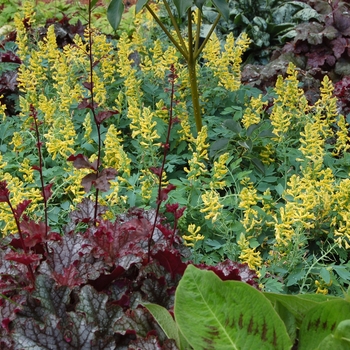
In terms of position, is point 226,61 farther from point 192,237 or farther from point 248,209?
point 192,237

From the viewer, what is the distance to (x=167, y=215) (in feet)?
8.54

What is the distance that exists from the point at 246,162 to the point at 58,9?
5.35 m

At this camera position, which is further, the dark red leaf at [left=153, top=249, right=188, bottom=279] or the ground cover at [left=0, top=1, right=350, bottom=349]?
the dark red leaf at [left=153, top=249, right=188, bottom=279]

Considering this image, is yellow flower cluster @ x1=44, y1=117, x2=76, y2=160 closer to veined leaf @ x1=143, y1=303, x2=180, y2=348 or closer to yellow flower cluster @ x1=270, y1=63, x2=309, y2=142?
yellow flower cluster @ x1=270, y1=63, x2=309, y2=142

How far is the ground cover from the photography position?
1328 millimetres

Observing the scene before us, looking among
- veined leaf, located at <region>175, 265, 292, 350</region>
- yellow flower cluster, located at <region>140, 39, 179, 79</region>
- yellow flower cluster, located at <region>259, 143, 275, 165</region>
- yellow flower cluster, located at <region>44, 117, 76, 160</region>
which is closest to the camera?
veined leaf, located at <region>175, 265, 292, 350</region>

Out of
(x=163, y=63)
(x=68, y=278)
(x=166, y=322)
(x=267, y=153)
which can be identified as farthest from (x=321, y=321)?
(x=163, y=63)

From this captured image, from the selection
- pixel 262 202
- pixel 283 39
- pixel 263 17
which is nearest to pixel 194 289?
pixel 262 202

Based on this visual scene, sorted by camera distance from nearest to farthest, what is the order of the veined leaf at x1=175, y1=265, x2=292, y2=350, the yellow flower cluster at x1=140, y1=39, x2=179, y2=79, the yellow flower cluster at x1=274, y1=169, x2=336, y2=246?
the veined leaf at x1=175, y1=265, x2=292, y2=350, the yellow flower cluster at x1=274, y1=169, x2=336, y2=246, the yellow flower cluster at x1=140, y1=39, x2=179, y2=79

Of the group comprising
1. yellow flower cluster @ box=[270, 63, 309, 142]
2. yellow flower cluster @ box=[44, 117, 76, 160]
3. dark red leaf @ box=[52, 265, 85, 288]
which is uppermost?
yellow flower cluster @ box=[270, 63, 309, 142]

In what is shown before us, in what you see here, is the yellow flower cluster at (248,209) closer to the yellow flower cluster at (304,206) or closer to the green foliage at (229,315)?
the yellow flower cluster at (304,206)

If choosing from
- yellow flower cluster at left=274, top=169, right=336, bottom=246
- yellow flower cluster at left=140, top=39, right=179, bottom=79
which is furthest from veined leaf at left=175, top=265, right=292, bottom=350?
yellow flower cluster at left=140, top=39, right=179, bottom=79

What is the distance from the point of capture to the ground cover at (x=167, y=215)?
1.33m

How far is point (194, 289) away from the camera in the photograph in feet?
4.02
